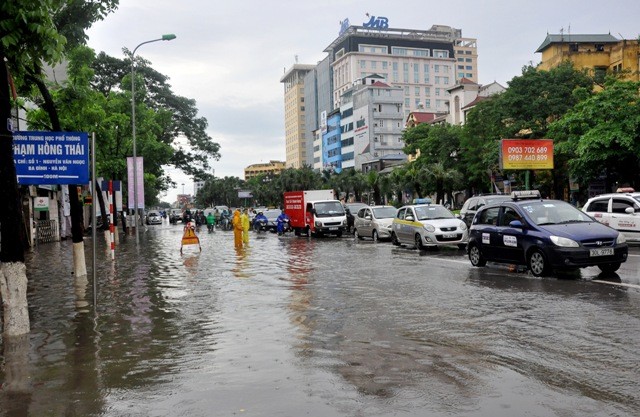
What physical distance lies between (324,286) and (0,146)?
6590 mm

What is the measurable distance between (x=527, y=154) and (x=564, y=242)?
91.9 feet

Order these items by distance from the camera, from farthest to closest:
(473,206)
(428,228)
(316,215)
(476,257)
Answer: (316,215) < (473,206) < (428,228) < (476,257)

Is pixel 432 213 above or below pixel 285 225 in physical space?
above

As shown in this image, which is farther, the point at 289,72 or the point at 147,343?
the point at 289,72

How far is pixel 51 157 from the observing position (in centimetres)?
965

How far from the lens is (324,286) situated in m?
12.5

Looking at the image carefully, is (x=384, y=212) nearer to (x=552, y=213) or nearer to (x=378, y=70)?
(x=552, y=213)

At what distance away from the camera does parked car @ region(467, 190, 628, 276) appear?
39.0 ft

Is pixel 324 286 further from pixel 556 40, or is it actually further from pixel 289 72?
pixel 289 72

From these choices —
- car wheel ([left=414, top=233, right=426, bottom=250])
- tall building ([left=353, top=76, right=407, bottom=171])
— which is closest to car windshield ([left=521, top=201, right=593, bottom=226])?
car wheel ([left=414, top=233, right=426, bottom=250])

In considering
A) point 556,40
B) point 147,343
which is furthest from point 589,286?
point 556,40

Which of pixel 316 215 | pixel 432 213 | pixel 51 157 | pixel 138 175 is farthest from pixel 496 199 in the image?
pixel 138 175

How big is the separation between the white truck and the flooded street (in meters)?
19.8

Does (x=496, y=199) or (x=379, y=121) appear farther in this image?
(x=379, y=121)
